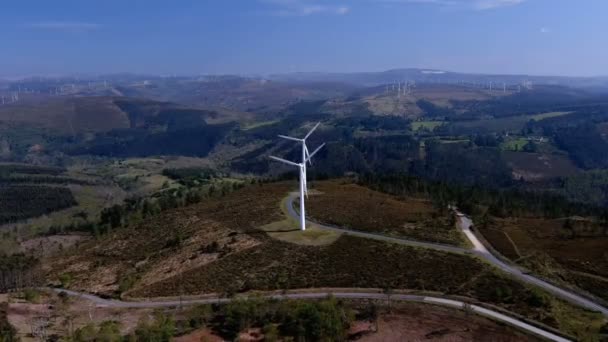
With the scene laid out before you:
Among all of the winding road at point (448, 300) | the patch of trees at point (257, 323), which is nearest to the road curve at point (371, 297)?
the winding road at point (448, 300)

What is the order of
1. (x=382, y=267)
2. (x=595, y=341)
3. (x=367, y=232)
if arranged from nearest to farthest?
(x=595, y=341) < (x=382, y=267) < (x=367, y=232)

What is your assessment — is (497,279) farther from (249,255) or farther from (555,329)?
(249,255)

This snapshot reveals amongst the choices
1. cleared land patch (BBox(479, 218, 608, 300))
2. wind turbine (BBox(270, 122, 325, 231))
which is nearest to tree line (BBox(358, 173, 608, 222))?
cleared land patch (BBox(479, 218, 608, 300))

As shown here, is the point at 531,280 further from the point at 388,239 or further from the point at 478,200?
the point at 478,200

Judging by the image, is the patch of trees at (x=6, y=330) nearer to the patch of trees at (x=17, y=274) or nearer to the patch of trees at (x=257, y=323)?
the patch of trees at (x=257, y=323)

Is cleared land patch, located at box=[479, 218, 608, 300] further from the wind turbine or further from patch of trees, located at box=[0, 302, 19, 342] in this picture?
patch of trees, located at box=[0, 302, 19, 342]

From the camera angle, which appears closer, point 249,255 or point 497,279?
point 497,279

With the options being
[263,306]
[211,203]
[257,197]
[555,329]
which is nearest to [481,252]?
[555,329]

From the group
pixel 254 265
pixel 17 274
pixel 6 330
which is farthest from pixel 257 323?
pixel 17 274
